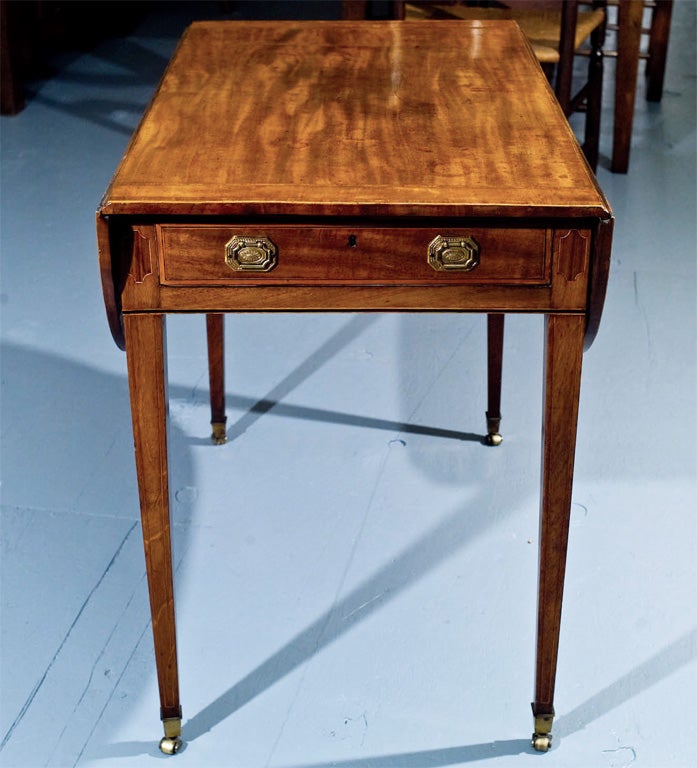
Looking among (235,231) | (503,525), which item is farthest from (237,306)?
(503,525)

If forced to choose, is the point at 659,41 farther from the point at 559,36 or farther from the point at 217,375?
the point at 217,375


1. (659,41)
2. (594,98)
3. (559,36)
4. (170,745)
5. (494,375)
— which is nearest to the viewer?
(170,745)

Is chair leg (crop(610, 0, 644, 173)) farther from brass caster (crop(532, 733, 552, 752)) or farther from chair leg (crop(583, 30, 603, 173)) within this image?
brass caster (crop(532, 733, 552, 752))

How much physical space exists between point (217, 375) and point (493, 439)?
0.59 m

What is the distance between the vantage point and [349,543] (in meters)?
2.12

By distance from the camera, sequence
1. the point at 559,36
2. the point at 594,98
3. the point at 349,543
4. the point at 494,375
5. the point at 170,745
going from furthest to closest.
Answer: the point at 594,98 → the point at 559,36 → the point at 494,375 → the point at 349,543 → the point at 170,745

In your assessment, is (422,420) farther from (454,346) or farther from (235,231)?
(235,231)

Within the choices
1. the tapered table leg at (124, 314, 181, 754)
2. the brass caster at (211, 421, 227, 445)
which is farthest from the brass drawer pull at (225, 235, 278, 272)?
the brass caster at (211, 421, 227, 445)

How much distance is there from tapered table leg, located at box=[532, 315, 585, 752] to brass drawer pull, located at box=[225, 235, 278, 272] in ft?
1.16

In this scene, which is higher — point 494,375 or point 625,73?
point 625,73

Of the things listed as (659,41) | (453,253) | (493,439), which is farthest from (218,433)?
(659,41)

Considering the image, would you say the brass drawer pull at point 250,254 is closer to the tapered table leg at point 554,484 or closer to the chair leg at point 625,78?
the tapered table leg at point 554,484

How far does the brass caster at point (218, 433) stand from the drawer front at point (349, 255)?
101 cm

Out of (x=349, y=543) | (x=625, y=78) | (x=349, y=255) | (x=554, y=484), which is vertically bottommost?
(x=349, y=543)
